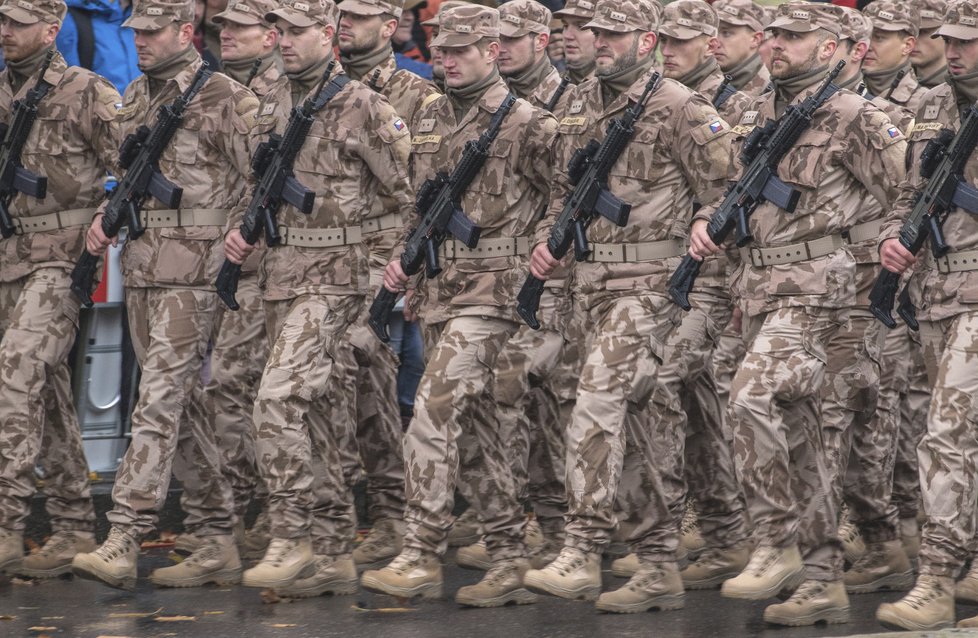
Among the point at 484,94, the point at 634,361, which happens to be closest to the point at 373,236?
the point at 484,94

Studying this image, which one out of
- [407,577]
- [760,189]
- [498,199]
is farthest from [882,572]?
[498,199]

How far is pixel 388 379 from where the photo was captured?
9695 millimetres

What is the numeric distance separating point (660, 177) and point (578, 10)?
2192 millimetres

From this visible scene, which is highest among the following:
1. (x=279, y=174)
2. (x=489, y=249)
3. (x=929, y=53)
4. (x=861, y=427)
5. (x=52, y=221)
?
(x=929, y=53)

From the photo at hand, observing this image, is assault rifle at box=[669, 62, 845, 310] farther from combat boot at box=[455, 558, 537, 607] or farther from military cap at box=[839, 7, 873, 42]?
combat boot at box=[455, 558, 537, 607]

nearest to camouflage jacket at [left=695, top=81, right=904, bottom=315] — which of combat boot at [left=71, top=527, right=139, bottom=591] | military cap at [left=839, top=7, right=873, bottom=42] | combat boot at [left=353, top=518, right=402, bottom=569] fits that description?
military cap at [left=839, top=7, right=873, bottom=42]

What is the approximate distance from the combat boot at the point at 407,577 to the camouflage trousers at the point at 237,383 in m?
1.47

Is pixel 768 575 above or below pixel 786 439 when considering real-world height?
below

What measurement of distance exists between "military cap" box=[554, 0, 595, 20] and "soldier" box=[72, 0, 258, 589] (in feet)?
6.02

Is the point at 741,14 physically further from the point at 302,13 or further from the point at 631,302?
the point at 631,302

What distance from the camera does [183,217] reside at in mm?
9031

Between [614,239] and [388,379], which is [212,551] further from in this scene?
[614,239]

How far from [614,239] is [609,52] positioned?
31.7 inches

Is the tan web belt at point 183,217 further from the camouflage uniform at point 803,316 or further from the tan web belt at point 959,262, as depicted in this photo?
the tan web belt at point 959,262
